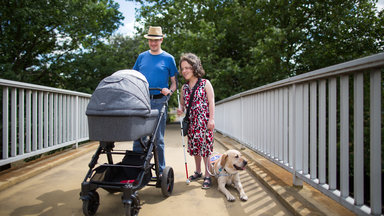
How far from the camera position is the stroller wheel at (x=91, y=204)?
2.07 meters

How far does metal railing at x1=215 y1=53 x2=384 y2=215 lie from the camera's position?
1.58 metres

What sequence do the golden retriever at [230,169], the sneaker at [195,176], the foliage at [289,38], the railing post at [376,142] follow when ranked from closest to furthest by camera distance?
1. the railing post at [376,142]
2. the golden retriever at [230,169]
3. the sneaker at [195,176]
4. the foliage at [289,38]

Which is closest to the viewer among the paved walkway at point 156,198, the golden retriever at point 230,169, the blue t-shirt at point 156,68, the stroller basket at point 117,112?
the stroller basket at point 117,112

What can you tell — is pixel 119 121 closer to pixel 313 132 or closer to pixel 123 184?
pixel 123 184

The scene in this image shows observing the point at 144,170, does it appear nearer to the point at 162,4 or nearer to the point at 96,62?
the point at 96,62

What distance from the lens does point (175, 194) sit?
9.23 ft

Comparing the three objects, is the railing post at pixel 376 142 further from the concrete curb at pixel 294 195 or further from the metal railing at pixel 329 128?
the concrete curb at pixel 294 195

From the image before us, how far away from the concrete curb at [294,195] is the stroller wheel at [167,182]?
44.3 inches

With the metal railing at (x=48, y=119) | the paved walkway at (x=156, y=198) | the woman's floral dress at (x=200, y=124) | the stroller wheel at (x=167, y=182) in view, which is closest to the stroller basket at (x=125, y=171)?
the stroller wheel at (x=167, y=182)

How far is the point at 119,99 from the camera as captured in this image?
2043mm

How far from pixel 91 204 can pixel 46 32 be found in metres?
13.6

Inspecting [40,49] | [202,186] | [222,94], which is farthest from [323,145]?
[40,49]

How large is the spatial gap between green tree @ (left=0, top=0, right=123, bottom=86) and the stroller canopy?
963 cm

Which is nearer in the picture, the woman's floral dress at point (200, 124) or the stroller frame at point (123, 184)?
the stroller frame at point (123, 184)
